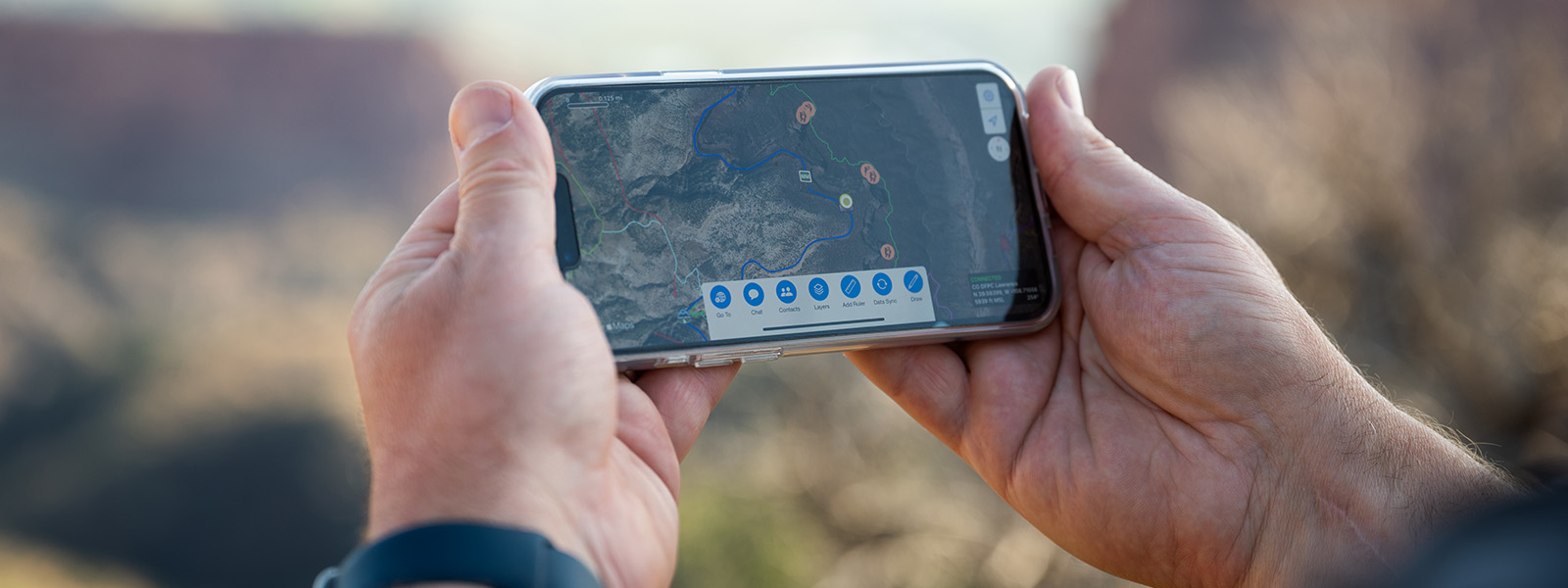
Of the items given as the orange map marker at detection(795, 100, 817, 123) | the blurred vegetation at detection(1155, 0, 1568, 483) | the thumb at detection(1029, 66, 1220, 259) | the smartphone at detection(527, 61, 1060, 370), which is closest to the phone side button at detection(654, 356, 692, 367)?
the smartphone at detection(527, 61, 1060, 370)

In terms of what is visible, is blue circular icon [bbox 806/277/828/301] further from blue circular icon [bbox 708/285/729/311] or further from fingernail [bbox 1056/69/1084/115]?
fingernail [bbox 1056/69/1084/115]

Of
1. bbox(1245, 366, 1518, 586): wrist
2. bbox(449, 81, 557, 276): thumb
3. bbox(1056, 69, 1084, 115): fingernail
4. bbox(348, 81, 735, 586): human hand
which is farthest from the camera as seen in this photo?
bbox(1056, 69, 1084, 115): fingernail

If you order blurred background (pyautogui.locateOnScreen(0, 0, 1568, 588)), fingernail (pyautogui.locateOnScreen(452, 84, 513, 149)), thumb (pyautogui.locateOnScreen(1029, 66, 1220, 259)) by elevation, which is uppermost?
fingernail (pyautogui.locateOnScreen(452, 84, 513, 149))

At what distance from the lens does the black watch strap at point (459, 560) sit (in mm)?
834

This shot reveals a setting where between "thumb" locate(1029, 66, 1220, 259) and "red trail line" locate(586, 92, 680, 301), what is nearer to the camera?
"red trail line" locate(586, 92, 680, 301)

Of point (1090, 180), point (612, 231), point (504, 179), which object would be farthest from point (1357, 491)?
point (504, 179)

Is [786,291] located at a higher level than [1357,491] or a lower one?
higher

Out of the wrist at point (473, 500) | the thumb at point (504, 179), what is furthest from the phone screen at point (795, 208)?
the wrist at point (473, 500)

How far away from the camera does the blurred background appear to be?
2.47 m

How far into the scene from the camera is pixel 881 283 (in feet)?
4.55

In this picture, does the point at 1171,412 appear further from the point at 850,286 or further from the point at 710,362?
the point at 710,362

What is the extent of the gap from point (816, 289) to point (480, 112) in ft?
1.81

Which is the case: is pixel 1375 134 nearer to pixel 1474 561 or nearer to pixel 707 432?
pixel 707 432

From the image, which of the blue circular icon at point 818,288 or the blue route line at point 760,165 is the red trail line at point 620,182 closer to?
the blue route line at point 760,165
